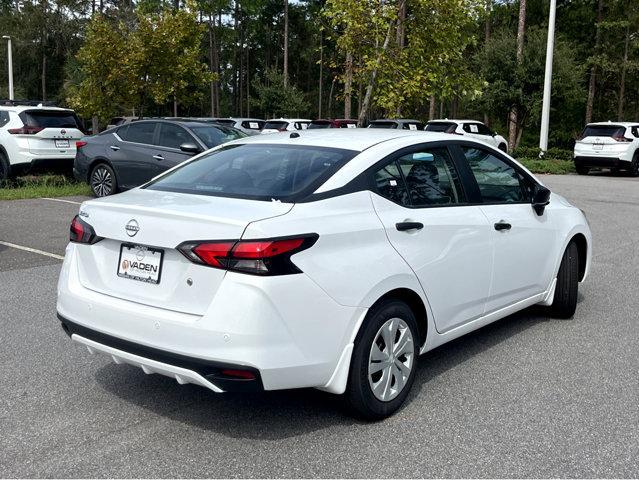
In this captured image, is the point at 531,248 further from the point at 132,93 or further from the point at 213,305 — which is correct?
the point at 132,93

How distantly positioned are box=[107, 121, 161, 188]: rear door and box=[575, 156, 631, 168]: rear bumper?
50.7 feet

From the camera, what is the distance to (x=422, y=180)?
4.48m

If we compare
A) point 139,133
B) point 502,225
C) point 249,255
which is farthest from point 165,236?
point 139,133

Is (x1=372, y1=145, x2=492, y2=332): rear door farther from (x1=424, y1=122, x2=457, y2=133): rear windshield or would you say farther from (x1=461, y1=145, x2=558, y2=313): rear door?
(x1=424, y1=122, x2=457, y2=133): rear windshield

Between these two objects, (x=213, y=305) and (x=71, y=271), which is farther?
(x=71, y=271)

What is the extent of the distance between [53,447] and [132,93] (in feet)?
67.8

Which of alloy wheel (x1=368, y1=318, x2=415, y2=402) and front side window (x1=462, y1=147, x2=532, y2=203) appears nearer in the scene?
alloy wheel (x1=368, y1=318, x2=415, y2=402)

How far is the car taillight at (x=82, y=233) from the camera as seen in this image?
3942 mm

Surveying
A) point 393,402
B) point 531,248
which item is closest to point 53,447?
point 393,402

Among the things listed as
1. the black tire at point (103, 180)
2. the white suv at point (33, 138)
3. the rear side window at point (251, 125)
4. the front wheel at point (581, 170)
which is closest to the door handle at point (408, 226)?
the black tire at point (103, 180)

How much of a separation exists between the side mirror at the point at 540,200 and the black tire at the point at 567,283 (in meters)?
0.68

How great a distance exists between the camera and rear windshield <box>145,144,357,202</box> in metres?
3.96

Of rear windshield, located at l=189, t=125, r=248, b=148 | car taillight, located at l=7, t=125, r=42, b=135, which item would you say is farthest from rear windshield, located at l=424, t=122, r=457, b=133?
car taillight, located at l=7, t=125, r=42, b=135

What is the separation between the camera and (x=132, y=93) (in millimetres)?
22906
